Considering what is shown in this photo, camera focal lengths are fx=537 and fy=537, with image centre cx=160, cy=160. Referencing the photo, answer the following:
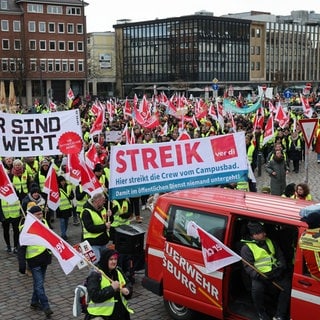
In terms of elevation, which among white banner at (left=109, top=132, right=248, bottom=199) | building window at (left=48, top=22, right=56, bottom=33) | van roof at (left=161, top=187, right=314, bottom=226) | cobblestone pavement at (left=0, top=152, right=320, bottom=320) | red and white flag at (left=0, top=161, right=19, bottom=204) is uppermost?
building window at (left=48, top=22, right=56, bottom=33)

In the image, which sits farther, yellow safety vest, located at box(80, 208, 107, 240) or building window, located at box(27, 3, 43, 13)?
building window, located at box(27, 3, 43, 13)

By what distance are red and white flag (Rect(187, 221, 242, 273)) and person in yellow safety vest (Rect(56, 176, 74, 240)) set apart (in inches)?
219

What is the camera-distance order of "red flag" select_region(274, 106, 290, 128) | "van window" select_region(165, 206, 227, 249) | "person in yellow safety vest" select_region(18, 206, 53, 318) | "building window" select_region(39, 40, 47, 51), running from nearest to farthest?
"van window" select_region(165, 206, 227, 249) < "person in yellow safety vest" select_region(18, 206, 53, 318) < "red flag" select_region(274, 106, 290, 128) < "building window" select_region(39, 40, 47, 51)

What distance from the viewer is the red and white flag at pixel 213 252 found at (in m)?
6.47

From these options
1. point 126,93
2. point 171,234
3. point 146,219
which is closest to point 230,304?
point 171,234

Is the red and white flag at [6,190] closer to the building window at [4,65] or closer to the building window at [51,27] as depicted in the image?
the building window at [4,65]

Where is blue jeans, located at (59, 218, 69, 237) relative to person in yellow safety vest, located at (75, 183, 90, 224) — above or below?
below

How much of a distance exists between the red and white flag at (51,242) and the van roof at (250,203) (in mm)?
1685

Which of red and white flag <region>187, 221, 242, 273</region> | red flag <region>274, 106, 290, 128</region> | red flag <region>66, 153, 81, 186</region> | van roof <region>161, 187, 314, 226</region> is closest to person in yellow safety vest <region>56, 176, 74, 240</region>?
red flag <region>66, 153, 81, 186</region>

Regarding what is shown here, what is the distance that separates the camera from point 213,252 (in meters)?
6.61

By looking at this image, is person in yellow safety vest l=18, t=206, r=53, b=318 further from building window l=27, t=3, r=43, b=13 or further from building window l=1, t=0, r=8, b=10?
building window l=1, t=0, r=8, b=10

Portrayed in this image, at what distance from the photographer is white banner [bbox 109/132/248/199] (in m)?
8.33

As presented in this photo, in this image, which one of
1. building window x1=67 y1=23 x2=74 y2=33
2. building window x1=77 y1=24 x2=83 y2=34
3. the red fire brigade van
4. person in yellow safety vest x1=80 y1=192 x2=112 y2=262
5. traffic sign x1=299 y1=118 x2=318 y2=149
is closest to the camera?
the red fire brigade van

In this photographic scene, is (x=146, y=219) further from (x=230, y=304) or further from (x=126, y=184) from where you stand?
(x=230, y=304)
